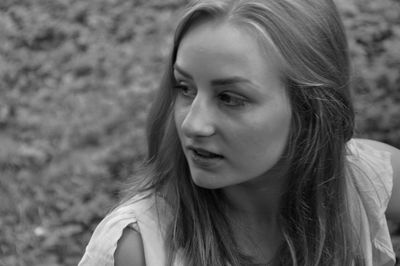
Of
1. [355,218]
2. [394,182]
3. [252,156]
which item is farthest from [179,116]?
[394,182]

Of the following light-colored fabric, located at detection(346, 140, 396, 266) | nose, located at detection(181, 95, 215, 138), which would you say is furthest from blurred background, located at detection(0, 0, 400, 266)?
nose, located at detection(181, 95, 215, 138)

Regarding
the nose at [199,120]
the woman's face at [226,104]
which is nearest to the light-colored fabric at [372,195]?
the woman's face at [226,104]

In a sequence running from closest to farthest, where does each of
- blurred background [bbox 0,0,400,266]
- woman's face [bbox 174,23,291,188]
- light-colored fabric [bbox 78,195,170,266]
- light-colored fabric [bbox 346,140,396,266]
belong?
woman's face [bbox 174,23,291,188] < light-colored fabric [bbox 78,195,170,266] < light-colored fabric [bbox 346,140,396,266] < blurred background [bbox 0,0,400,266]

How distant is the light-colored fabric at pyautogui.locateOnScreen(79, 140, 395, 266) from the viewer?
6.22ft

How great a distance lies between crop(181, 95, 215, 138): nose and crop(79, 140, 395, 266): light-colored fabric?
26 cm

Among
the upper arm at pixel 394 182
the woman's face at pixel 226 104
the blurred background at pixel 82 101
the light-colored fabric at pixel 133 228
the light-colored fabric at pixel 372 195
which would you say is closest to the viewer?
the woman's face at pixel 226 104

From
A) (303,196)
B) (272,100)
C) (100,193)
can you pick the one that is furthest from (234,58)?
(100,193)

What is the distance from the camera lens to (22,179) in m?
3.94

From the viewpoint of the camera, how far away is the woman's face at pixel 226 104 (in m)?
1.77

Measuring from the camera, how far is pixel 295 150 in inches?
78.6

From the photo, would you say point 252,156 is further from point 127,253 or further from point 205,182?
point 127,253

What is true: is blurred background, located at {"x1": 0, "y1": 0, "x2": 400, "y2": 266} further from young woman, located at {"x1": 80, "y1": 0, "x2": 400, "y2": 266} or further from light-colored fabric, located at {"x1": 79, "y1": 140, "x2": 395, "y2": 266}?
young woman, located at {"x1": 80, "y1": 0, "x2": 400, "y2": 266}

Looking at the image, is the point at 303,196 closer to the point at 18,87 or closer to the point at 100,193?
the point at 100,193

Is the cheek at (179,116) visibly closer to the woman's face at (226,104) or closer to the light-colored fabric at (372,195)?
the woman's face at (226,104)
